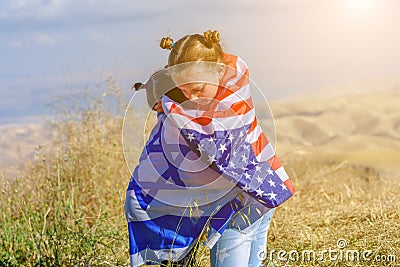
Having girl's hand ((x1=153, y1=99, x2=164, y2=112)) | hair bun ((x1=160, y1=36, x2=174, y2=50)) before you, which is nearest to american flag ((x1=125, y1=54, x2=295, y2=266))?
girl's hand ((x1=153, y1=99, x2=164, y2=112))

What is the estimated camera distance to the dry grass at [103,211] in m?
3.81

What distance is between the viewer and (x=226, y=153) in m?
2.74

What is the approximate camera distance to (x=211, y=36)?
2.78m

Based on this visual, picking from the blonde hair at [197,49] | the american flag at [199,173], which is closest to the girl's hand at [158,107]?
the american flag at [199,173]

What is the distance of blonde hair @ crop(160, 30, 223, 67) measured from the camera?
2789 millimetres

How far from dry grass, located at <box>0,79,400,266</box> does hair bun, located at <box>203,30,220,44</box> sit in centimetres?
90

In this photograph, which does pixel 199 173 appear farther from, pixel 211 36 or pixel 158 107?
pixel 211 36

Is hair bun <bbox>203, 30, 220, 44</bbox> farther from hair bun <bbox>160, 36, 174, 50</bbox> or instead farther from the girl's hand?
the girl's hand

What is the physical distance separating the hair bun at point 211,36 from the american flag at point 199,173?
0.13 metres

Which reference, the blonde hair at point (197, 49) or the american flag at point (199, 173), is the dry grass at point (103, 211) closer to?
the american flag at point (199, 173)

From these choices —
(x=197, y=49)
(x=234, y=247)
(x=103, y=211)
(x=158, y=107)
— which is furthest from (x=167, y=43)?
(x=103, y=211)

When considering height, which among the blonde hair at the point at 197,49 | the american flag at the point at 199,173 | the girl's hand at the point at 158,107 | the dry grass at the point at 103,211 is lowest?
the dry grass at the point at 103,211

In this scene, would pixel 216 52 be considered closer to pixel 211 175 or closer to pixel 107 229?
pixel 211 175

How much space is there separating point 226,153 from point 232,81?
1.02 feet
